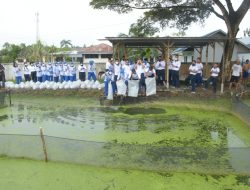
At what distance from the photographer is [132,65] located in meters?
14.6

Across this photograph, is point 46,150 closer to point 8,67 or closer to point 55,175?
point 55,175

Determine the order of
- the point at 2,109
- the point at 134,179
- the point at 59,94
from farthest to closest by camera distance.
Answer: the point at 59,94, the point at 2,109, the point at 134,179

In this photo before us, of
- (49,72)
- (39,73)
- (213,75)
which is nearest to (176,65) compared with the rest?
(213,75)

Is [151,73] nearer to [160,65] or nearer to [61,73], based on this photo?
[160,65]

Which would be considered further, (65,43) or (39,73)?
(65,43)

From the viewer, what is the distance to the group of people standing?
18.5 metres

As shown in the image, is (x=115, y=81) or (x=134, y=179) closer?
(x=134, y=179)

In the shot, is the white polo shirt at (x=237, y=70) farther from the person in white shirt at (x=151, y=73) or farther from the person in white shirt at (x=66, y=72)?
the person in white shirt at (x=66, y=72)

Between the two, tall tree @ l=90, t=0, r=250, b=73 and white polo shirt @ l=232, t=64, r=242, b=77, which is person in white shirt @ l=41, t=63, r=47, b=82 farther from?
white polo shirt @ l=232, t=64, r=242, b=77

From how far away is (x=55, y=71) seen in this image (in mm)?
18922

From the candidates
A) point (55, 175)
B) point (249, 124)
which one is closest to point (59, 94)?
point (249, 124)

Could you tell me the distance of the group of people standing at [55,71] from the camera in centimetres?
1847

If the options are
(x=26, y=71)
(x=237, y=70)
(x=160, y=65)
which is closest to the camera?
(x=237, y=70)

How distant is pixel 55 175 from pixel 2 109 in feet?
28.5
